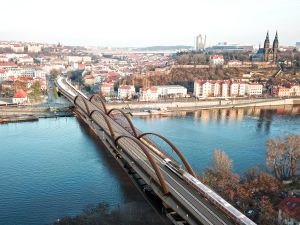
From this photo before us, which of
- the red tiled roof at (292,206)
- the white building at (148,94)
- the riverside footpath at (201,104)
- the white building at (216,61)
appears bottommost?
the red tiled roof at (292,206)

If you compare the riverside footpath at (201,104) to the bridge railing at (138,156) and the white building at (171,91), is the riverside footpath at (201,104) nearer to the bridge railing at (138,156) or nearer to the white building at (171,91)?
the white building at (171,91)

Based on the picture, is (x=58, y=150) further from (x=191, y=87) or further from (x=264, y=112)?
(x=191, y=87)

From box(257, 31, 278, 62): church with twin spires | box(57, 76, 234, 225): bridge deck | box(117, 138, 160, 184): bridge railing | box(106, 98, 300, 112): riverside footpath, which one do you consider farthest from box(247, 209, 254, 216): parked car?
box(257, 31, 278, 62): church with twin spires

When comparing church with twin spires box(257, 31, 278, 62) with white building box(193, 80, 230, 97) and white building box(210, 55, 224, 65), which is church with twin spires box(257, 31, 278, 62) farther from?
white building box(193, 80, 230, 97)

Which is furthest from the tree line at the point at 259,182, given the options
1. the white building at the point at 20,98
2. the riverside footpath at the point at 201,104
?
the white building at the point at 20,98

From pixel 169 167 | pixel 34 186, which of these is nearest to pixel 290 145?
pixel 169 167

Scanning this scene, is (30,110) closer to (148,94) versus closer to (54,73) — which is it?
(148,94)
